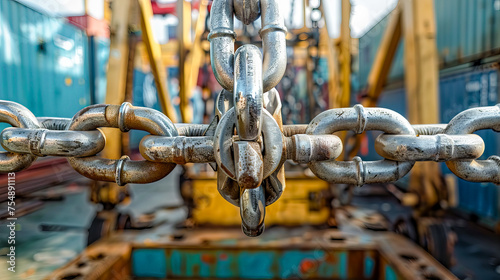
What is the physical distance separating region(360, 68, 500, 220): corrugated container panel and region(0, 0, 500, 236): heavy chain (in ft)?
12.9

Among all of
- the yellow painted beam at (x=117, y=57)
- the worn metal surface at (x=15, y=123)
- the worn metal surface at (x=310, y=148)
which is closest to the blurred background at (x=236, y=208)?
the yellow painted beam at (x=117, y=57)

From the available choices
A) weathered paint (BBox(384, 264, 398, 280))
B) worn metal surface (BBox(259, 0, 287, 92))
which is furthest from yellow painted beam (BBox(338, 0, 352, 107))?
worn metal surface (BBox(259, 0, 287, 92))

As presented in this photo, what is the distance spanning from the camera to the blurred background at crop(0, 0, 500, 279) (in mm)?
1989

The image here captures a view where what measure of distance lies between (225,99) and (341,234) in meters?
2.06

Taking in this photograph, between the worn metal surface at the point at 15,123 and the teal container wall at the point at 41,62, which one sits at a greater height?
the teal container wall at the point at 41,62

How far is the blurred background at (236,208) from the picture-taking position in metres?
1.99

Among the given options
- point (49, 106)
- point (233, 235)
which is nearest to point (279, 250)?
point (233, 235)

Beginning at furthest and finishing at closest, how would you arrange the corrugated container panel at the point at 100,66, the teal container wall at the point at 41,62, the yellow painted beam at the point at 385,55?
the corrugated container panel at the point at 100,66, the teal container wall at the point at 41,62, the yellow painted beam at the point at 385,55

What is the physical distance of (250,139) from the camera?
64 centimetres

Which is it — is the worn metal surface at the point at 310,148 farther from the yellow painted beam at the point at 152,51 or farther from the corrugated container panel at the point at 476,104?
the corrugated container panel at the point at 476,104

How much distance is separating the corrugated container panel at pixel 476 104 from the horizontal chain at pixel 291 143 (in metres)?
3.94

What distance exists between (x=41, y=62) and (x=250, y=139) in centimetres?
604

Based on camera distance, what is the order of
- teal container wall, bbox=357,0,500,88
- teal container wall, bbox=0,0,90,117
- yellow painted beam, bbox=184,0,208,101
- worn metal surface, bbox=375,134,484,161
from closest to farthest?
worn metal surface, bbox=375,134,484,161
yellow painted beam, bbox=184,0,208,101
teal container wall, bbox=357,0,500,88
teal container wall, bbox=0,0,90,117

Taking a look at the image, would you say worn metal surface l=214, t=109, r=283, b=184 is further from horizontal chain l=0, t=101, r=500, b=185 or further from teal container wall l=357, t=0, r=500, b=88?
teal container wall l=357, t=0, r=500, b=88
